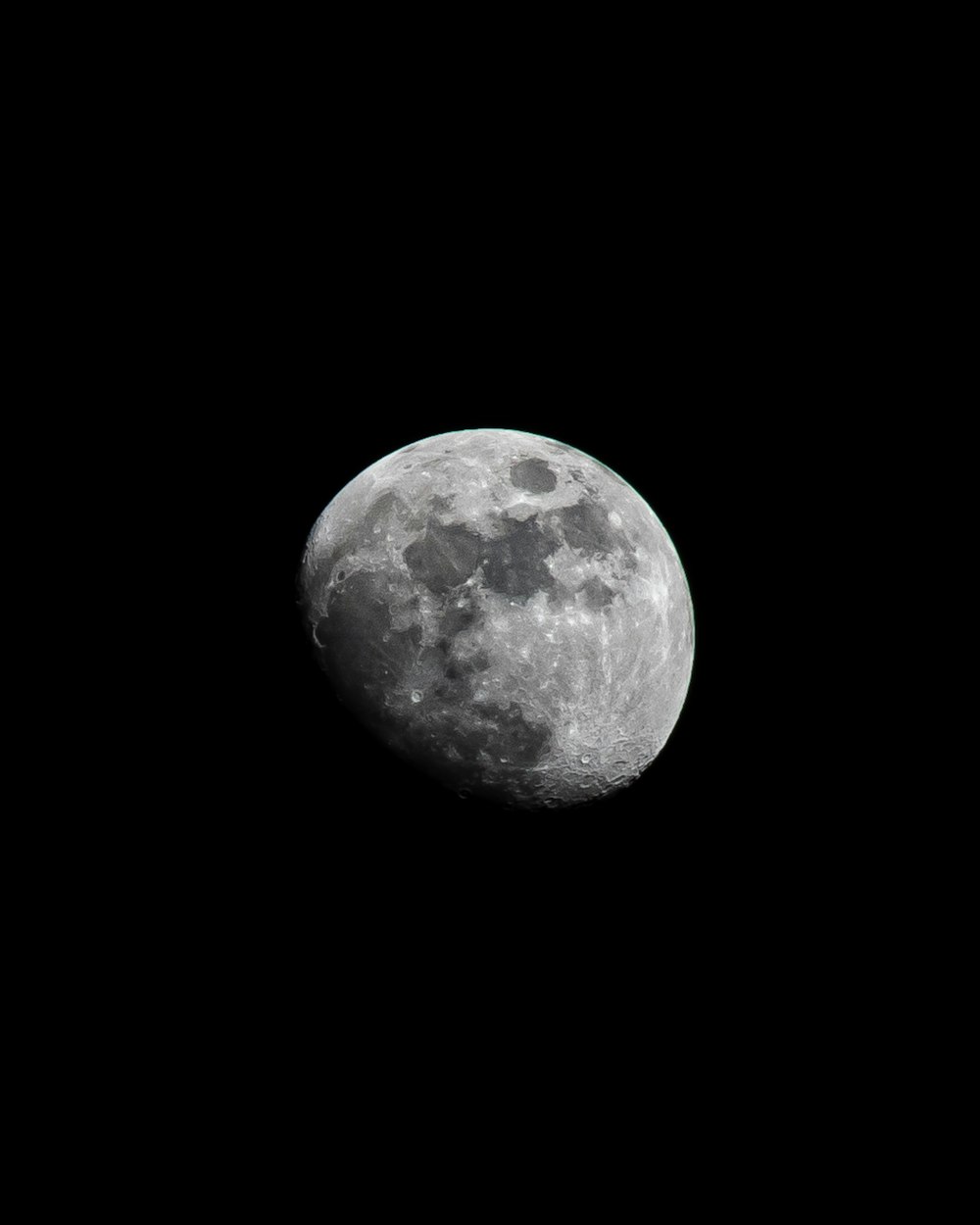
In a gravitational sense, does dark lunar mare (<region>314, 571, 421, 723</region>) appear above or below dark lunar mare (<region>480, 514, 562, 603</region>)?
below

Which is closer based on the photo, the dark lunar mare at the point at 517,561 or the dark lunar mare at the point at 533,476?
the dark lunar mare at the point at 517,561

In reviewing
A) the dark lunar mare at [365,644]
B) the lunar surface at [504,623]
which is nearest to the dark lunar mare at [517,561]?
the lunar surface at [504,623]

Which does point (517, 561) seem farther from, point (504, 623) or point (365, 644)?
point (365, 644)

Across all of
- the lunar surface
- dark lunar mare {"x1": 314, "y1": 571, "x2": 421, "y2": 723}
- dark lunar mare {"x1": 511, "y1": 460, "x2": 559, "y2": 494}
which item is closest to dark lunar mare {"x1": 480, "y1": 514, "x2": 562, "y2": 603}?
the lunar surface

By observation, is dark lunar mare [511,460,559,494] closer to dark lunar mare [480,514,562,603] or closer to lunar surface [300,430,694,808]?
lunar surface [300,430,694,808]

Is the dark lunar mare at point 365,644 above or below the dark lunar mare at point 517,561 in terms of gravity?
below

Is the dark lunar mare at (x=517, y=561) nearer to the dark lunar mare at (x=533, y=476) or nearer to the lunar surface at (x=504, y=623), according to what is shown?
the lunar surface at (x=504, y=623)

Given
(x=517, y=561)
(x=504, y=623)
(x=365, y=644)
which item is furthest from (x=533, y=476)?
(x=365, y=644)

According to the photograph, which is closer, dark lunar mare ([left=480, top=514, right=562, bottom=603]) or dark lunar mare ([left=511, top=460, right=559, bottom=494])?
dark lunar mare ([left=480, top=514, right=562, bottom=603])

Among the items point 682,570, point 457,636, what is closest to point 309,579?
point 457,636
